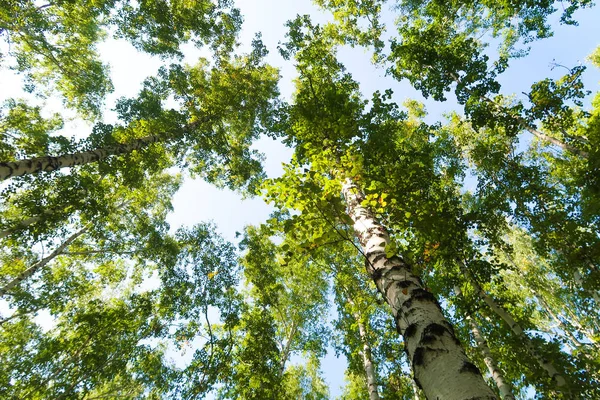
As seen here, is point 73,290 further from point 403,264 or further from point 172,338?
point 403,264

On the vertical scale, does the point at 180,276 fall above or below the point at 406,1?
below

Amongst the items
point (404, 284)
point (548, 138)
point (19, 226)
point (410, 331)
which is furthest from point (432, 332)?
point (19, 226)

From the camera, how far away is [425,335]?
2025mm

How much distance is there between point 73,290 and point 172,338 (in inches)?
243

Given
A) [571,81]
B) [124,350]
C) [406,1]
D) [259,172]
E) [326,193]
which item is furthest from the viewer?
[259,172]

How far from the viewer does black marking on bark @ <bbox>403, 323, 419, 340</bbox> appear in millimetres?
2117

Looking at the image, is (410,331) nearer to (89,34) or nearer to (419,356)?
(419,356)

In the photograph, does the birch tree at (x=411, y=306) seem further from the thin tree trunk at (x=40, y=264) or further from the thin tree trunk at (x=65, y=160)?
the thin tree trunk at (x=40, y=264)

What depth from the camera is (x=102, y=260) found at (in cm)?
1366

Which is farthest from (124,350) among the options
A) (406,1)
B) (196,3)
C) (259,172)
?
(406,1)

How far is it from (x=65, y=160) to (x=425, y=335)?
8780 mm

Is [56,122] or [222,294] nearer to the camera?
[222,294]

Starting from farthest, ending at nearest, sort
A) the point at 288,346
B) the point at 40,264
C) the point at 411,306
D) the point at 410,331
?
the point at 288,346, the point at 40,264, the point at 411,306, the point at 410,331

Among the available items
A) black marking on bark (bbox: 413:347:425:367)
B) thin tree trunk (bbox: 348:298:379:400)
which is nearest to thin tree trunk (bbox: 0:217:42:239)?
thin tree trunk (bbox: 348:298:379:400)
